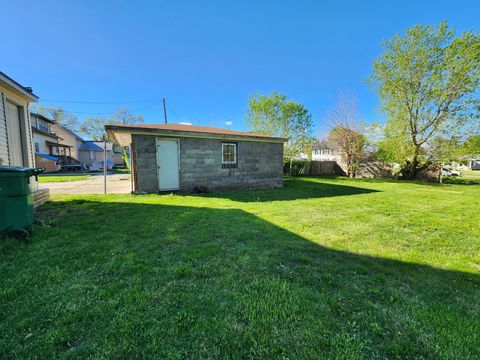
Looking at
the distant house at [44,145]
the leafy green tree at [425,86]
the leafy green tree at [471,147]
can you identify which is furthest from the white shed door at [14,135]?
the leafy green tree at [471,147]

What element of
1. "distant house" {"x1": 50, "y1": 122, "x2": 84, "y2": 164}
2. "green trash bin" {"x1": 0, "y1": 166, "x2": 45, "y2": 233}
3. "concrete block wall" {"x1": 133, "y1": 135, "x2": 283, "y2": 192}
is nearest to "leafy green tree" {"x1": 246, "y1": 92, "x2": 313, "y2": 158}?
"concrete block wall" {"x1": 133, "y1": 135, "x2": 283, "y2": 192}

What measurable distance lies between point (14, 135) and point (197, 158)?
16.7 feet

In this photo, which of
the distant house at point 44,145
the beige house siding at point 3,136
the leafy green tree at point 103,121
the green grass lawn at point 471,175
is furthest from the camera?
the leafy green tree at point 103,121

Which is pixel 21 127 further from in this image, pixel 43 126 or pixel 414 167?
pixel 43 126

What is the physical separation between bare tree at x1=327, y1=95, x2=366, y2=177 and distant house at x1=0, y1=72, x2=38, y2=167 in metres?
19.3

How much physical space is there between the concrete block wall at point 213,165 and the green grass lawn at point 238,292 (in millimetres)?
3771

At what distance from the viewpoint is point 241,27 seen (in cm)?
955

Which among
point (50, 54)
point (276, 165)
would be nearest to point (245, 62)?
point (276, 165)

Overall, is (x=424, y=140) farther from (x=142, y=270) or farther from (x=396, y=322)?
(x=142, y=270)

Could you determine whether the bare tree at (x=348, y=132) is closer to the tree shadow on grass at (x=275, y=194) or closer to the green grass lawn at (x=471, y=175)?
the green grass lawn at (x=471, y=175)

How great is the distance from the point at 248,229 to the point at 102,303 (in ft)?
7.95

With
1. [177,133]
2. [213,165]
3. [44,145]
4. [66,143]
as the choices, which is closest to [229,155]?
[213,165]

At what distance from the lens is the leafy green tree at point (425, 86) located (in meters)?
11.8

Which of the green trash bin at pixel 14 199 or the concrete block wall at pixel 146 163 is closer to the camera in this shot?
the green trash bin at pixel 14 199
